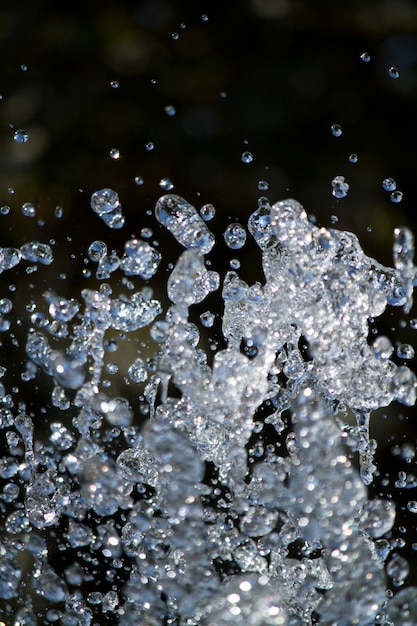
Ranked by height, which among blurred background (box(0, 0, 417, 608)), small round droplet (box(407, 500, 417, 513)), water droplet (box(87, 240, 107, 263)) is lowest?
small round droplet (box(407, 500, 417, 513))

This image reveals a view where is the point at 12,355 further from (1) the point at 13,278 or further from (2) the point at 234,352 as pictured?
(2) the point at 234,352

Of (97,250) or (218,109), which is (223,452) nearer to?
(97,250)

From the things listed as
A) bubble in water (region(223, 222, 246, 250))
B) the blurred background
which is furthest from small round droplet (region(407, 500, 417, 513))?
bubble in water (region(223, 222, 246, 250))

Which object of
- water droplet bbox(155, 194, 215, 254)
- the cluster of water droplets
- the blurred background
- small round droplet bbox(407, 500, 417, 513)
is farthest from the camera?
the blurred background

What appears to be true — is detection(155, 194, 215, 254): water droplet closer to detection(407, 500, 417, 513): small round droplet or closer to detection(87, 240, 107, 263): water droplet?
detection(87, 240, 107, 263): water droplet

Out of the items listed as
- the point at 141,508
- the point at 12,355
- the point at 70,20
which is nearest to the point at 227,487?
the point at 141,508

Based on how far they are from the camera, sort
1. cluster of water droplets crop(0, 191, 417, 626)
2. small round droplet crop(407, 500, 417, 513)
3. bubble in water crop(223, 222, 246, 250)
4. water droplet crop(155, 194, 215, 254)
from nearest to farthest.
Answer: cluster of water droplets crop(0, 191, 417, 626) < water droplet crop(155, 194, 215, 254) < bubble in water crop(223, 222, 246, 250) < small round droplet crop(407, 500, 417, 513)
